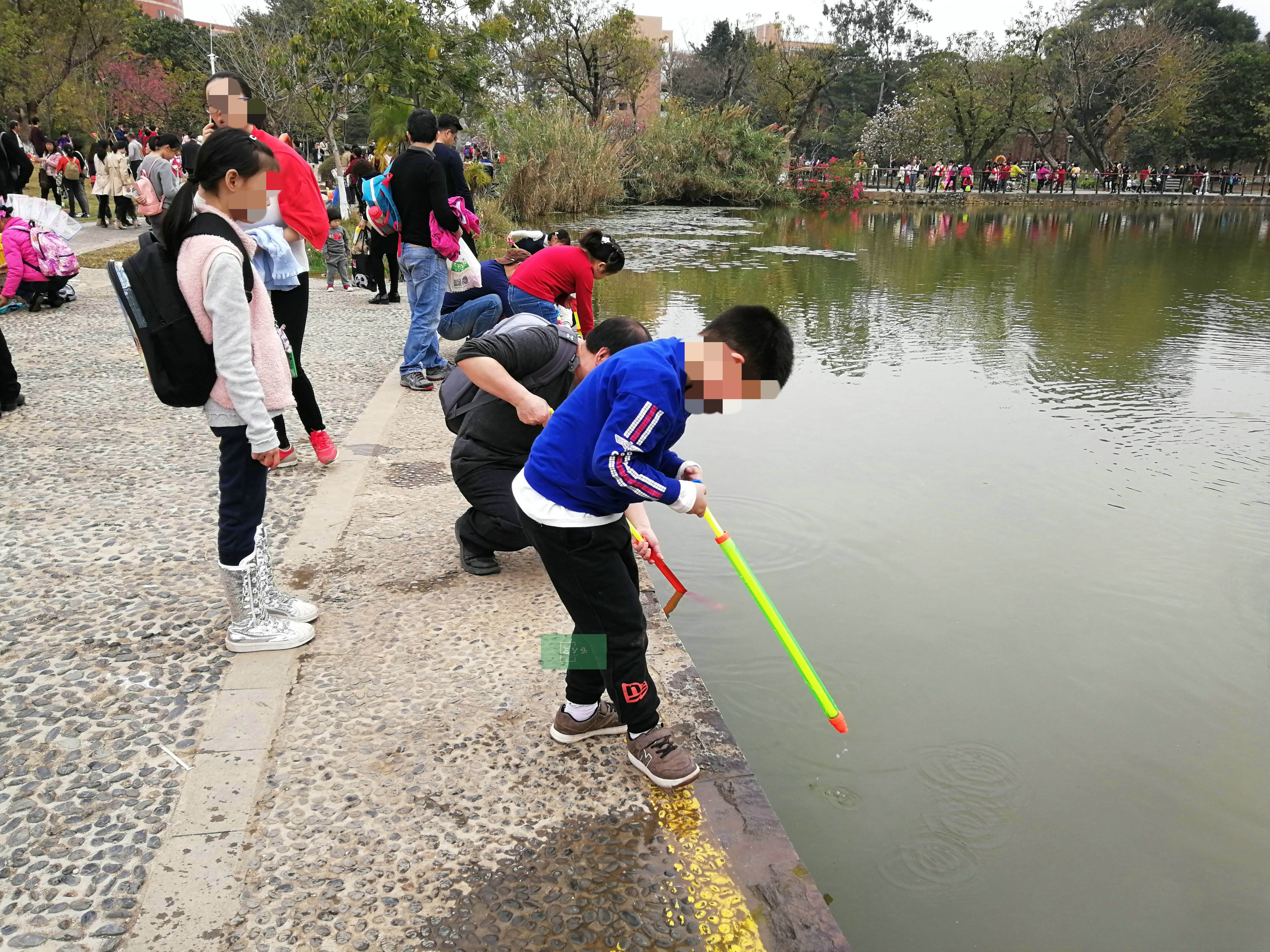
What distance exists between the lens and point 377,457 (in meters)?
4.66

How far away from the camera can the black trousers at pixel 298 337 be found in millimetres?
4168

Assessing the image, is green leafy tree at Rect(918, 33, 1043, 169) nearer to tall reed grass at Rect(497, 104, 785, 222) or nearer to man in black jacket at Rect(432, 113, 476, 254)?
tall reed grass at Rect(497, 104, 785, 222)

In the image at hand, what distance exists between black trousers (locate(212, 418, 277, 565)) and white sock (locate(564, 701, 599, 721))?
3.71ft

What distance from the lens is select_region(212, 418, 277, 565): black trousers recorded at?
8.81 ft

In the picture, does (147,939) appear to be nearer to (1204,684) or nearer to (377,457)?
(377,457)

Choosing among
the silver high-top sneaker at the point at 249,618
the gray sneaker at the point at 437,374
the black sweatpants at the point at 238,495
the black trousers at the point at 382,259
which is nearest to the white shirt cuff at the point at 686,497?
the black sweatpants at the point at 238,495

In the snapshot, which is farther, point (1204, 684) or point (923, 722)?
point (1204, 684)

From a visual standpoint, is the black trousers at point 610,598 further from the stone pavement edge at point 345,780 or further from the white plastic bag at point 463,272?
the white plastic bag at point 463,272

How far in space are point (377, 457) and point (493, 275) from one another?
2.10 m

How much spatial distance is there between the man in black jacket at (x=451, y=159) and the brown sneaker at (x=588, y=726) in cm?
404

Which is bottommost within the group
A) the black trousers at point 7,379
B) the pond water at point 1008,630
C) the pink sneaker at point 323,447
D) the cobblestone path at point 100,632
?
the pond water at point 1008,630

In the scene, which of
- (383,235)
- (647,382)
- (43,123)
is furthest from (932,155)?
(647,382)

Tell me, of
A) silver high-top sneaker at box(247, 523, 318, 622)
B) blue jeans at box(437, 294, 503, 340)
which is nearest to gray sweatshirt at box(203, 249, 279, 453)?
silver high-top sneaker at box(247, 523, 318, 622)

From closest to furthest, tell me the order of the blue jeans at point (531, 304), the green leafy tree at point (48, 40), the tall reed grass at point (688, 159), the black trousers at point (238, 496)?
the black trousers at point (238, 496), the blue jeans at point (531, 304), the green leafy tree at point (48, 40), the tall reed grass at point (688, 159)
